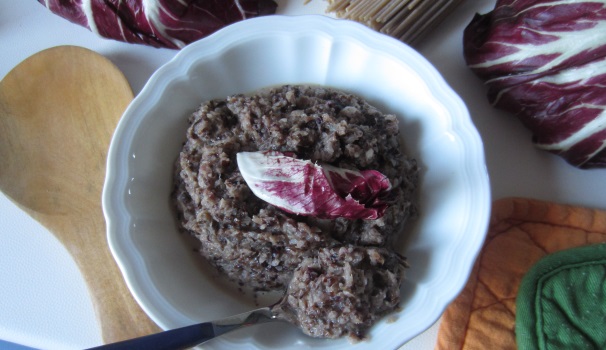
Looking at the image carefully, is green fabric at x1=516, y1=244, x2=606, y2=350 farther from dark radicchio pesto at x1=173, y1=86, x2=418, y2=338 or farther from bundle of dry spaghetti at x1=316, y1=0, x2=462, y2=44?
bundle of dry spaghetti at x1=316, y1=0, x2=462, y2=44

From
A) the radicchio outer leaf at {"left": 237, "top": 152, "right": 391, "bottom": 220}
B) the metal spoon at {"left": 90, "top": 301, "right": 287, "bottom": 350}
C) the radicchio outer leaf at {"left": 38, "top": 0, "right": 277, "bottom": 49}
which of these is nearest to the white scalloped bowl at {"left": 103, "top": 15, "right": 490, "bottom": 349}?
the metal spoon at {"left": 90, "top": 301, "right": 287, "bottom": 350}

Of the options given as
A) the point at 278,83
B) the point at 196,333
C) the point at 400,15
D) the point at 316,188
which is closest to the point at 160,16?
the point at 278,83

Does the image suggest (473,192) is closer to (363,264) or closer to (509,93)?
(363,264)

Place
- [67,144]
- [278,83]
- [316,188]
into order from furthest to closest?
1. [67,144]
2. [278,83]
3. [316,188]

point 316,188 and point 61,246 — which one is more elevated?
point 316,188

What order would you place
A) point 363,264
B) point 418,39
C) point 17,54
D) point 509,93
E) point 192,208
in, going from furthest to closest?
1. point 17,54
2. point 418,39
3. point 509,93
4. point 192,208
5. point 363,264

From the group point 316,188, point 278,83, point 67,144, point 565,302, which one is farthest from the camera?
point 67,144

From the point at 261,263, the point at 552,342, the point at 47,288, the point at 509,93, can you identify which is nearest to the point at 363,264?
the point at 261,263

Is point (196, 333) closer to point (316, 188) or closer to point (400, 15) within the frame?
point (316, 188)
